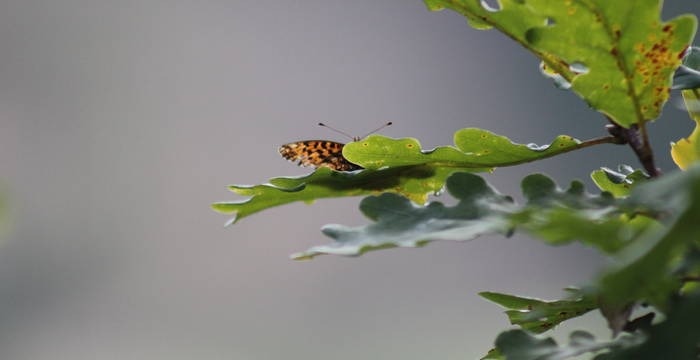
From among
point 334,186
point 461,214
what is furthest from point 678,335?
point 334,186

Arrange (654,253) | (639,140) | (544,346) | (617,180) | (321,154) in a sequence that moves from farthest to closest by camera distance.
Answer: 1. (321,154)
2. (617,180)
3. (639,140)
4. (544,346)
5. (654,253)

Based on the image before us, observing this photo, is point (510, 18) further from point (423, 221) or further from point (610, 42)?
point (423, 221)

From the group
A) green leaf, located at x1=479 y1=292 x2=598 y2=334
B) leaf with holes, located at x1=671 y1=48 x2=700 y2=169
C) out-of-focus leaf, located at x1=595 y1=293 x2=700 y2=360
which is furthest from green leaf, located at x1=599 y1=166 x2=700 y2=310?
leaf with holes, located at x1=671 y1=48 x2=700 y2=169

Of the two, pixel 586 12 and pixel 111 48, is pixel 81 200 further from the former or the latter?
pixel 586 12

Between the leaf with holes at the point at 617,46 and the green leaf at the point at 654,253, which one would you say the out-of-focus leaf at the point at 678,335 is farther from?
the leaf with holes at the point at 617,46

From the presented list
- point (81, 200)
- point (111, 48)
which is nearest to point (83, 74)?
point (111, 48)

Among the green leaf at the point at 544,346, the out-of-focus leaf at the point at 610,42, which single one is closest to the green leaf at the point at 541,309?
the green leaf at the point at 544,346

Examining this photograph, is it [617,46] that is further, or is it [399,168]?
[399,168]
